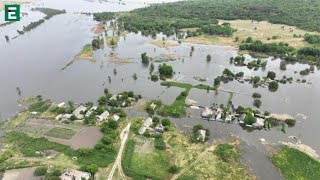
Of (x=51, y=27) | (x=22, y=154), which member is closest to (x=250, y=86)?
(x=22, y=154)

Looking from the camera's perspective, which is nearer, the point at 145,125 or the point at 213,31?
the point at 145,125

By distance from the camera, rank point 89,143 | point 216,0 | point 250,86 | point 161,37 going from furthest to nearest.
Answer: point 216,0, point 161,37, point 250,86, point 89,143

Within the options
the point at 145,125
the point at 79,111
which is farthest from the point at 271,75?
the point at 79,111

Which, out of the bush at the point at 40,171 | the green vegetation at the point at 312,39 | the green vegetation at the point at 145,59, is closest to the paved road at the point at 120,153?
the bush at the point at 40,171

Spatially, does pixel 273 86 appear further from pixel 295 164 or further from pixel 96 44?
pixel 96 44

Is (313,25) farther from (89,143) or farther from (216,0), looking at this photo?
(89,143)

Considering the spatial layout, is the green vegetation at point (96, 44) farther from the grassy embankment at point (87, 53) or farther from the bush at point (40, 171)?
the bush at point (40, 171)
